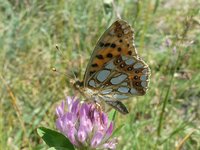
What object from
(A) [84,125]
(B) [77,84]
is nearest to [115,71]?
(B) [77,84]

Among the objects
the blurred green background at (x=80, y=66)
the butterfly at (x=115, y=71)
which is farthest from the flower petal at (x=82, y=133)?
the blurred green background at (x=80, y=66)

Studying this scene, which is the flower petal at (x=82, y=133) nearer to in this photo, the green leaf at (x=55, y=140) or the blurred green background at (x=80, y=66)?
the green leaf at (x=55, y=140)

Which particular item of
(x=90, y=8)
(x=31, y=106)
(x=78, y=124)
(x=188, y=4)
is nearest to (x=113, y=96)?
(x=78, y=124)

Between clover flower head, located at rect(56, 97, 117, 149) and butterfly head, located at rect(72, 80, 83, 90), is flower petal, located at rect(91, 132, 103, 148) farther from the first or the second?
butterfly head, located at rect(72, 80, 83, 90)

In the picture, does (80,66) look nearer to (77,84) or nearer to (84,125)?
(77,84)

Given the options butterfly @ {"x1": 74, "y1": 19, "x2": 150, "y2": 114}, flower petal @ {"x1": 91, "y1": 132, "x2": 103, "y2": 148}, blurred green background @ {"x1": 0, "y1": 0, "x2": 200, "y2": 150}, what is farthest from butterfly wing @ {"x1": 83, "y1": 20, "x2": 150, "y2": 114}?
blurred green background @ {"x1": 0, "y1": 0, "x2": 200, "y2": 150}

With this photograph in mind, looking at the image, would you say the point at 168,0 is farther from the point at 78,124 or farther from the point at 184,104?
the point at 78,124
